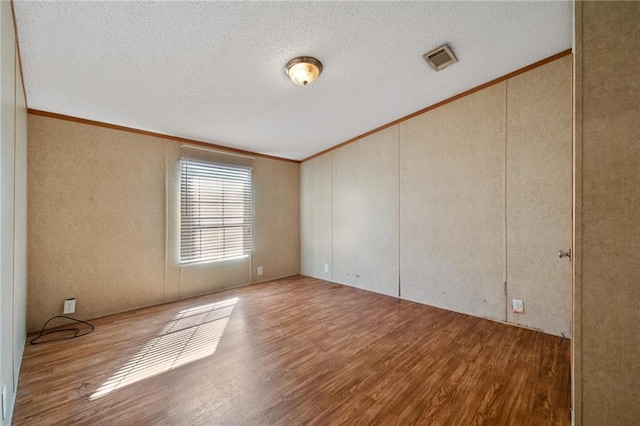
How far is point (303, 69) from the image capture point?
87.2 inches

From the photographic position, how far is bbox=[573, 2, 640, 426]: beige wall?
1.00 metres

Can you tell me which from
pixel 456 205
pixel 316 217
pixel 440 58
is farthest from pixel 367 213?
pixel 440 58

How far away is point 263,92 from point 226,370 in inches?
99.6

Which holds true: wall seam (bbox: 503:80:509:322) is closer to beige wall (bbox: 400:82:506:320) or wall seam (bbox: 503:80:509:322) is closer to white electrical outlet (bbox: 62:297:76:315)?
beige wall (bbox: 400:82:506:320)

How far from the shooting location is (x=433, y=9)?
1.86 m

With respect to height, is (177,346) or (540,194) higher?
(540,194)

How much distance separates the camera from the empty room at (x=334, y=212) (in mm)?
1088

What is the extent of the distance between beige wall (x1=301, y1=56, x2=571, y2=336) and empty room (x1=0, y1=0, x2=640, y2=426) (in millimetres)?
23

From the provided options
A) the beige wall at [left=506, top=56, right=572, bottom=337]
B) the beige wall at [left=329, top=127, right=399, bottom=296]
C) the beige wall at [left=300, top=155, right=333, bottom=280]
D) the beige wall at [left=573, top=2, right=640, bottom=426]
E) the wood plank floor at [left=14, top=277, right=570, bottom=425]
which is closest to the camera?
the beige wall at [left=573, top=2, right=640, bottom=426]

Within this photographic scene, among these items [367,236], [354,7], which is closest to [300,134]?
[367,236]

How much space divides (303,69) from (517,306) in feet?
10.4

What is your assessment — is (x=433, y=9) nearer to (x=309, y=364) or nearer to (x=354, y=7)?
(x=354, y=7)

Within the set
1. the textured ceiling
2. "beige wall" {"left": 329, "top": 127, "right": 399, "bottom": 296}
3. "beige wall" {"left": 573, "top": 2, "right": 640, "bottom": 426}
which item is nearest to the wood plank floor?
"beige wall" {"left": 573, "top": 2, "right": 640, "bottom": 426}

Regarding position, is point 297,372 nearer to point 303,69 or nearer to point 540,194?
point 303,69
